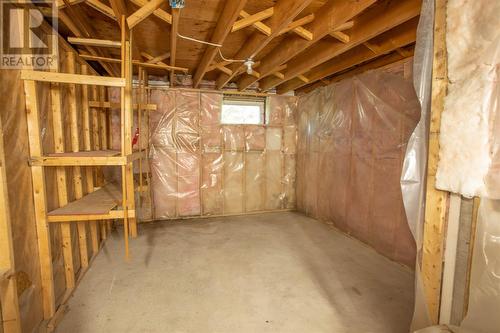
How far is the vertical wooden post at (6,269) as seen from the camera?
139 cm

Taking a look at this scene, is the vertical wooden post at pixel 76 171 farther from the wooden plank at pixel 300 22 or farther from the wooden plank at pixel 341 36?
the wooden plank at pixel 341 36

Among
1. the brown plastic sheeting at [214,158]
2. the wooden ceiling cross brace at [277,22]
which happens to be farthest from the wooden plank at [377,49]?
the wooden ceiling cross brace at [277,22]

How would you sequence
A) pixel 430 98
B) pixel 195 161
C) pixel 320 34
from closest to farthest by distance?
pixel 430 98 → pixel 320 34 → pixel 195 161

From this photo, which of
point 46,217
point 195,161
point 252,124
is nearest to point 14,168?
point 46,217

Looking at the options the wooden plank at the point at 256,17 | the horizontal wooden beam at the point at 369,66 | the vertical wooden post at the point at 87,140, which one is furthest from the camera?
the horizontal wooden beam at the point at 369,66

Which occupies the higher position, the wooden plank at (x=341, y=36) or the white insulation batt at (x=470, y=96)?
the wooden plank at (x=341, y=36)

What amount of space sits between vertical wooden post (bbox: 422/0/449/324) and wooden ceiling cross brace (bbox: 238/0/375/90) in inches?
23.2

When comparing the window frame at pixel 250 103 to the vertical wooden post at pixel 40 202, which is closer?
the vertical wooden post at pixel 40 202

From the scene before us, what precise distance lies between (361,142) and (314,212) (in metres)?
1.65

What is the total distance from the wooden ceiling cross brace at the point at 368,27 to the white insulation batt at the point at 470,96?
0.72m

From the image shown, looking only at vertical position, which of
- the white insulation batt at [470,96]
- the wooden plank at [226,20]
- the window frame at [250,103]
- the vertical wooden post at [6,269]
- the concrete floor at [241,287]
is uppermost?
the wooden plank at [226,20]

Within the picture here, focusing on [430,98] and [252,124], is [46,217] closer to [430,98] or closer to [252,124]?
[430,98]

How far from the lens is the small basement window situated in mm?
4641

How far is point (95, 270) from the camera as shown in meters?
2.63
